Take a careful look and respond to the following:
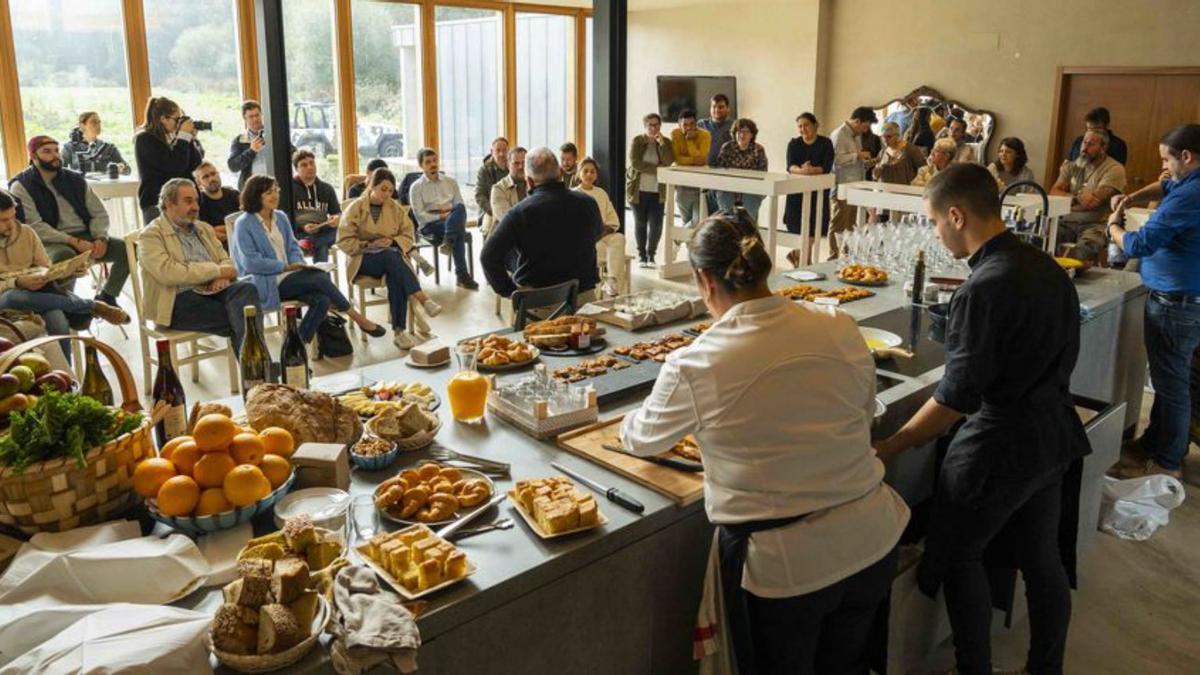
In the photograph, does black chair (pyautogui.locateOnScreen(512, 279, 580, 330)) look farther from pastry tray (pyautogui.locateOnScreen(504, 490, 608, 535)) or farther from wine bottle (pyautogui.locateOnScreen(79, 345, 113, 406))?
pastry tray (pyautogui.locateOnScreen(504, 490, 608, 535))

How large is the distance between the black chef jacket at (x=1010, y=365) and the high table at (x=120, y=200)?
582 cm

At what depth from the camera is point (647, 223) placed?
29.5ft

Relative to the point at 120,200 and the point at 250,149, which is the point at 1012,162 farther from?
the point at 120,200

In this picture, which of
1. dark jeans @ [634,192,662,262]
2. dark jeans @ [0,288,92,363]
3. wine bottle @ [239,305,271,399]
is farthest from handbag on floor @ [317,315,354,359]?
dark jeans @ [634,192,662,262]

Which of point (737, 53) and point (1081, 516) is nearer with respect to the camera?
point (1081, 516)

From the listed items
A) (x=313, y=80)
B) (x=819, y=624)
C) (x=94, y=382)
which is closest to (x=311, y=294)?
(x=94, y=382)

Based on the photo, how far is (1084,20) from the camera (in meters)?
8.77

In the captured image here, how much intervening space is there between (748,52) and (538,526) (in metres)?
10.3

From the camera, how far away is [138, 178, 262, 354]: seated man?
470 cm

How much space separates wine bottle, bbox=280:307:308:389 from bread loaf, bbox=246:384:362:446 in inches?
11.3

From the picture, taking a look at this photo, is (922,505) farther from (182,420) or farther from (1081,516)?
(182,420)

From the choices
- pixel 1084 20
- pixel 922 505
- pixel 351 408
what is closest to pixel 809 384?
pixel 351 408

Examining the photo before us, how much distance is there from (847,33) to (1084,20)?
252 cm

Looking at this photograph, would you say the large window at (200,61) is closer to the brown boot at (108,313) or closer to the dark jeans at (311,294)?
the dark jeans at (311,294)
